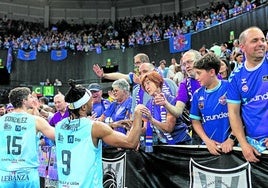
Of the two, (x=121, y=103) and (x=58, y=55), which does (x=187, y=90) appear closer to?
(x=121, y=103)

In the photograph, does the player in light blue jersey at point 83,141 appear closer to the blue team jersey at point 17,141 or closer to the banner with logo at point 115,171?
the blue team jersey at point 17,141

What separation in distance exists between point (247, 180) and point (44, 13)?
102 feet

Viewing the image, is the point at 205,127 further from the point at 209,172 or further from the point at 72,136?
the point at 72,136

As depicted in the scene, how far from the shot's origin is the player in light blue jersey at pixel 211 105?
3.41 m

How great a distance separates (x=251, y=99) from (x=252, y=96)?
1.2 inches

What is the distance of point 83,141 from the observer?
3078mm

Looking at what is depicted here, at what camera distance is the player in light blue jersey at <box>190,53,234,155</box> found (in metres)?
3.41

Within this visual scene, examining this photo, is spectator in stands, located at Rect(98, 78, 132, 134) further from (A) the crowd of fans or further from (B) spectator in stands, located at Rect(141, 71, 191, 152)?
(A) the crowd of fans

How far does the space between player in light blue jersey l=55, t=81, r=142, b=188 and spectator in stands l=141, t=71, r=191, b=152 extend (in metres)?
0.67

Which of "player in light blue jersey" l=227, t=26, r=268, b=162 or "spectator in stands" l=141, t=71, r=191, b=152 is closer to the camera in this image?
"player in light blue jersey" l=227, t=26, r=268, b=162

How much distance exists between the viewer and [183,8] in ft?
96.4

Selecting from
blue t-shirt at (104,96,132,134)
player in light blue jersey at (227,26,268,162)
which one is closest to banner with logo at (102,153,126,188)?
blue t-shirt at (104,96,132,134)

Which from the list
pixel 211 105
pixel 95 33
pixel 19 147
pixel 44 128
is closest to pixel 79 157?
pixel 44 128

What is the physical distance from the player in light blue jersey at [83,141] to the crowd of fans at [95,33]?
18322 millimetres
